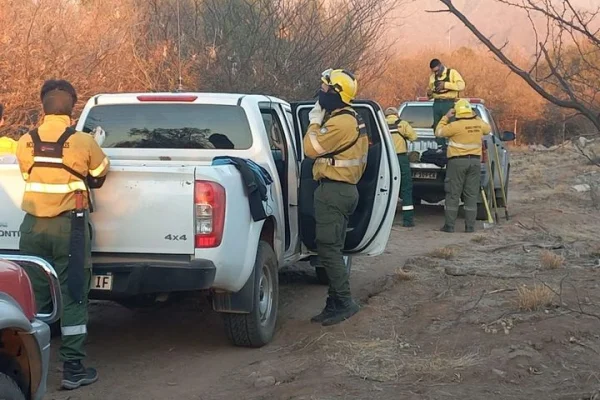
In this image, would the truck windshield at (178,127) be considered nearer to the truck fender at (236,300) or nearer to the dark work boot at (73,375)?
the truck fender at (236,300)

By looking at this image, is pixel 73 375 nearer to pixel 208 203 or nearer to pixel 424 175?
pixel 208 203

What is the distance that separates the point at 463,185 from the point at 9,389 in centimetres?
938

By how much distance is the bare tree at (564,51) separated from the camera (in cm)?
314

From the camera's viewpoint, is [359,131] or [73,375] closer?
[73,375]

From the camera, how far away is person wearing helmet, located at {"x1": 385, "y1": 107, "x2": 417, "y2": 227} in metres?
12.2

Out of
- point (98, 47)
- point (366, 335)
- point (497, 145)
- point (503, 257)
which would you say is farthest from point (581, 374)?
point (98, 47)

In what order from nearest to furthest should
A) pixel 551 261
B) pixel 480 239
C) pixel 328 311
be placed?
1. pixel 328 311
2. pixel 551 261
3. pixel 480 239

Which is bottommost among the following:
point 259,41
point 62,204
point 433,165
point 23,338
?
point 23,338

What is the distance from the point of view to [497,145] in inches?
542

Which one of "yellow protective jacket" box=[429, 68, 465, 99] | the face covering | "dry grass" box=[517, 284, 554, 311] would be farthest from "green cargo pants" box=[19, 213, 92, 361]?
"yellow protective jacket" box=[429, 68, 465, 99]

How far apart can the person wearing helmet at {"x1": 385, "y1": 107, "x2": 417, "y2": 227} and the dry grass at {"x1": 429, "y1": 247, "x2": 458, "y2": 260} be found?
2.58 metres

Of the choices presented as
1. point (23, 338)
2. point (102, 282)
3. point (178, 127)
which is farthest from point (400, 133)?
point (23, 338)

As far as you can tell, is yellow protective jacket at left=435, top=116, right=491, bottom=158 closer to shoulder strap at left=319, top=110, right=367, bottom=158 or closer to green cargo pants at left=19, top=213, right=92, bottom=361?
shoulder strap at left=319, top=110, right=367, bottom=158

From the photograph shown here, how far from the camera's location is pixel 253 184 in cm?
565
